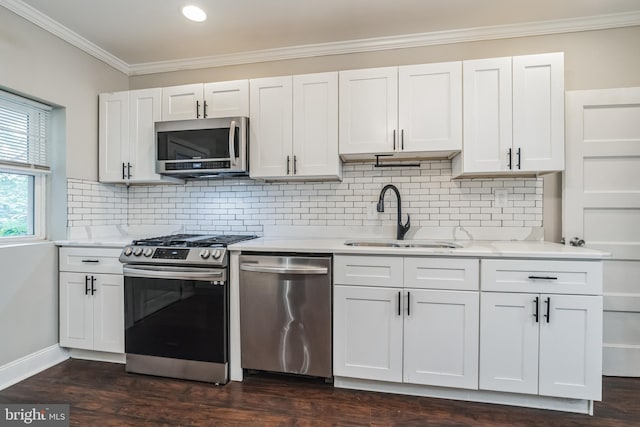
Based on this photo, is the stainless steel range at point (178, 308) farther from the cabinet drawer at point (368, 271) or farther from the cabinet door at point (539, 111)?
the cabinet door at point (539, 111)

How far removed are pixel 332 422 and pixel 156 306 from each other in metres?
1.41

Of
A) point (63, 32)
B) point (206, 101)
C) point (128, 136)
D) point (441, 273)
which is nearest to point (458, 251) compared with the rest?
point (441, 273)

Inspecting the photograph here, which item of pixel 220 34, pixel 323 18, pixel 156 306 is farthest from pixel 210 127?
pixel 156 306

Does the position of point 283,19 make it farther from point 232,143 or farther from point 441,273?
point 441,273

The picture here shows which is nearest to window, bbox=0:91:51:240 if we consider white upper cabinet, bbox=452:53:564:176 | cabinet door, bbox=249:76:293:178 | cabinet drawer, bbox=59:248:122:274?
cabinet drawer, bbox=59:248:122:274

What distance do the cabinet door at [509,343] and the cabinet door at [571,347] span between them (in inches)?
2.1

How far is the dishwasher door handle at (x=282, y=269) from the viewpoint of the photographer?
2061 millimetres

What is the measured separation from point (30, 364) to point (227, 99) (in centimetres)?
244

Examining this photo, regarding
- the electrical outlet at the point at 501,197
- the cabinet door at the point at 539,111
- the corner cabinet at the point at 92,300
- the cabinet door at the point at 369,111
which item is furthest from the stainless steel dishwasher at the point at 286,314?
the cabinet door at the point at 539,111

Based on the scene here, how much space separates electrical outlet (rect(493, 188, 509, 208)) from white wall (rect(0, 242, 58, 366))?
3507 millimetres

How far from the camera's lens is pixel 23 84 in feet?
7.39

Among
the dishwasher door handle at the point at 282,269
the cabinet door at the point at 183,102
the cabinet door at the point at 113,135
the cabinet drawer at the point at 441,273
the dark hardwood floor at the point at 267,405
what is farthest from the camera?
the cabinet door at the point at 113,135

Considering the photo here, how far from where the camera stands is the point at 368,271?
6.70ft

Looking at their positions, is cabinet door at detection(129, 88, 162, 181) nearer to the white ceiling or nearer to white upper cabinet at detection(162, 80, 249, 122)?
white upper cabinet at detection(162, 80, 249, 122)
